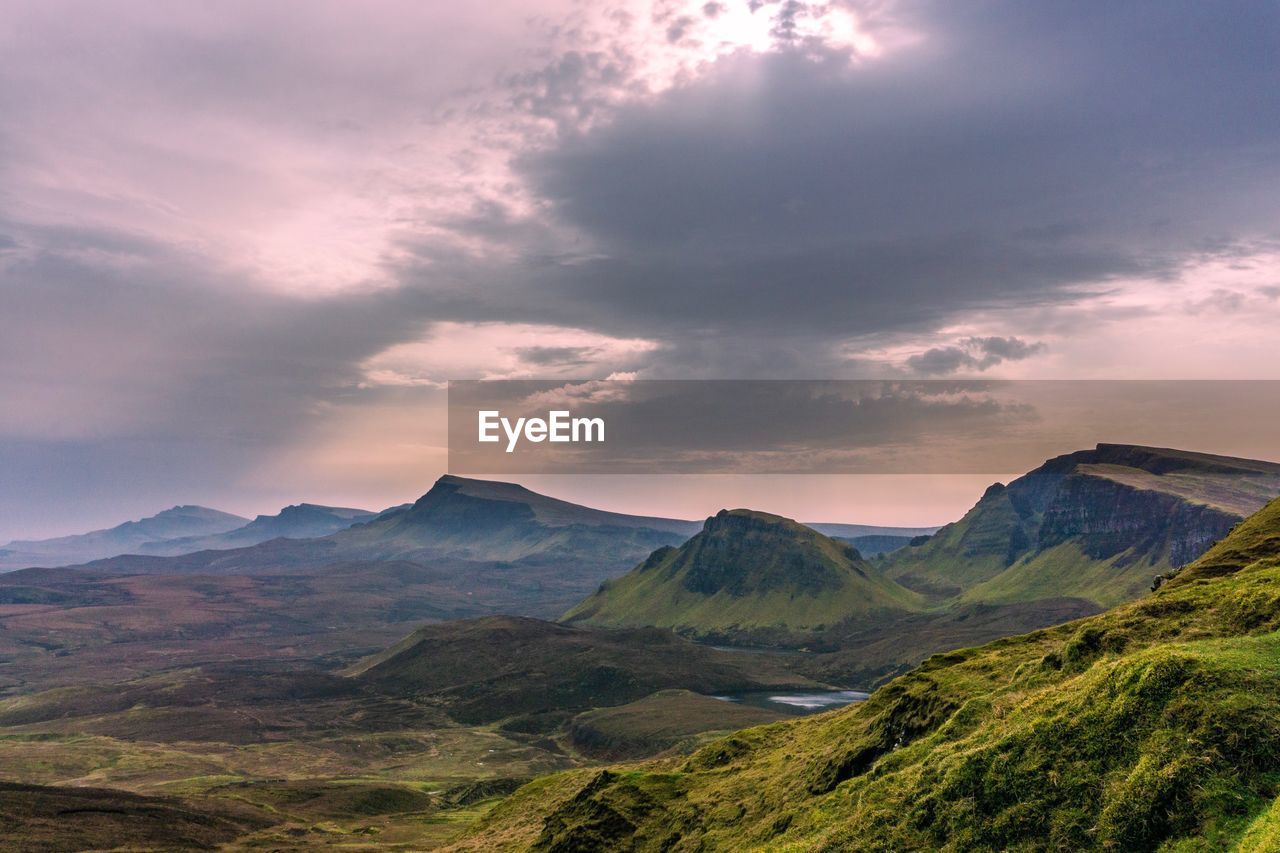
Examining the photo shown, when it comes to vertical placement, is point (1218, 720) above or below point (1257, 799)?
above

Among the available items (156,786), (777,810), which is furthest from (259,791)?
(777,810)

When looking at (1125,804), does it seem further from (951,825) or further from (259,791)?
(259,791)

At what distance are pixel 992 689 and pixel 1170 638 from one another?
35.7ft

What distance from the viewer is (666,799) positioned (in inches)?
2489

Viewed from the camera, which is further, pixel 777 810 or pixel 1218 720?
pixel 777 810

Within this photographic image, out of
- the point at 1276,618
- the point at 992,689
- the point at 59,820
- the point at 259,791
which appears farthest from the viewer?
the point at 259,791

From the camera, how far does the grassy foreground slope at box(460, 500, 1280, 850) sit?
27078 mm

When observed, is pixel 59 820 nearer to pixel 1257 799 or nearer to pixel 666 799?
pixel 666 799

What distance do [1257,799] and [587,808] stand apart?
4890 cm

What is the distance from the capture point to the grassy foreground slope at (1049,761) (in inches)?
1066

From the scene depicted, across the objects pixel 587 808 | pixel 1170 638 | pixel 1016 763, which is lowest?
pixel 587 808

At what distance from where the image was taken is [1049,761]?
31453 mm

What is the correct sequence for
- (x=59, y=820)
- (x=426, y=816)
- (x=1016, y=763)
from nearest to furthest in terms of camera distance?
(x=1016, y=763), (x=59, y=820), (x=426, y=816)

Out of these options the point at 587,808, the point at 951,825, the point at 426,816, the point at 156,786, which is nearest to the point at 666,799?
the point at 587,808
